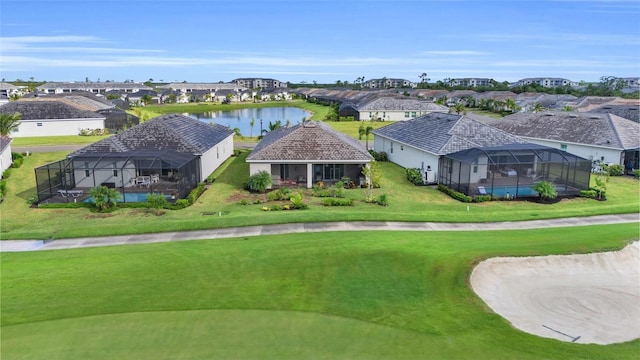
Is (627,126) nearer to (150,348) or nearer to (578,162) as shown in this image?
(578,162)

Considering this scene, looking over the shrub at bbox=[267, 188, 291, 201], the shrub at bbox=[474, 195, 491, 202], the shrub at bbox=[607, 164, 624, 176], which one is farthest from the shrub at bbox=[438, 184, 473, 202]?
the shrub at bbox=[607, 164, 624, 176]

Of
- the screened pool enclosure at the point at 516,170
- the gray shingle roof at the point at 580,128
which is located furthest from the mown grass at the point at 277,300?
the gray shingle roof at the point at 580,128

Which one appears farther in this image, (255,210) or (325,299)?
(255,210)

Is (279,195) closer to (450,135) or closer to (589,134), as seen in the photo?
(450,135)

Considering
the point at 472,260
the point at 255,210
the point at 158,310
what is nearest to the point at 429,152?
the point at 255,210

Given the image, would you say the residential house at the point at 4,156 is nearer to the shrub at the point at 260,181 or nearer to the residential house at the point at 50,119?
the shrub at the point at 260,181

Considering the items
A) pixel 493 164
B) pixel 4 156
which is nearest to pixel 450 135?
pixel 493 164
